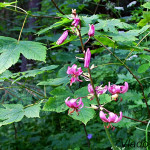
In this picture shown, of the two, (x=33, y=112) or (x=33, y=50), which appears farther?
(x=33, y=50)

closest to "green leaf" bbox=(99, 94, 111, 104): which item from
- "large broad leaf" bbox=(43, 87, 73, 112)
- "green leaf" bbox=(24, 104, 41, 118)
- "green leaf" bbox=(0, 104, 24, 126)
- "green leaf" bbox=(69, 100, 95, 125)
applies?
"green leaf" bbox=(69, 100, 95, 125)

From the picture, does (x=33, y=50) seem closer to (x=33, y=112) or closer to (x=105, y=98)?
(x=33, y=112)

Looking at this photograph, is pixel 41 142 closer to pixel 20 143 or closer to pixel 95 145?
pixel 20 143

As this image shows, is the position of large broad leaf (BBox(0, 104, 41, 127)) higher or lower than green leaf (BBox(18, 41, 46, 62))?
lower

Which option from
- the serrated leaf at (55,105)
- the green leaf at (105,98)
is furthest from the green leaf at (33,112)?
the green leaf at (105,98)

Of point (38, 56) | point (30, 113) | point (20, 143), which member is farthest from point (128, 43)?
point (20, 143)

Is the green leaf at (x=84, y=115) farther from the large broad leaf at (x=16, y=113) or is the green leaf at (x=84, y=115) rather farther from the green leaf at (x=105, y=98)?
the large broad leaf at (x=16, y=113)

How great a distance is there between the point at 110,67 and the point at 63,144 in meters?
1.39

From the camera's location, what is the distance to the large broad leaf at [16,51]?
1.32 m

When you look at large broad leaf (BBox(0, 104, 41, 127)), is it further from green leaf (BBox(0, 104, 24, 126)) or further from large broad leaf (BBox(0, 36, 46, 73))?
large broad leaf (BBox(0, 36, 46, 73))

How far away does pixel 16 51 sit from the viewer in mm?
1412

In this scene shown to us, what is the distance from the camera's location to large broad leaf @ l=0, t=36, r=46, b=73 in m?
1.32

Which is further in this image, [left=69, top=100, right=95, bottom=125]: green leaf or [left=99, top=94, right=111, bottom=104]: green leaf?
[left=99, top=94, right=111, bottom=104]: green leaf

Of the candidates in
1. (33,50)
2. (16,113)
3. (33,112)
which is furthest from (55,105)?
(33,50)
